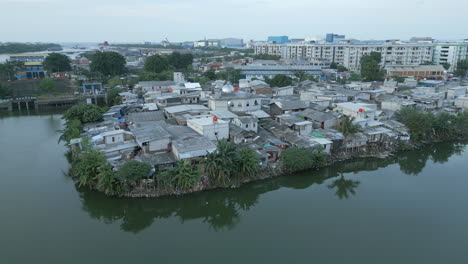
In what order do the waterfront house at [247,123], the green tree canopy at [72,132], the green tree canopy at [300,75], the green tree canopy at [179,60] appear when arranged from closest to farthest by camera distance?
the green tree canopy at [72,132]
the waterfront house at [247,123]
the green tree canopy at [300,75]
the green tree canopy at [179,60]

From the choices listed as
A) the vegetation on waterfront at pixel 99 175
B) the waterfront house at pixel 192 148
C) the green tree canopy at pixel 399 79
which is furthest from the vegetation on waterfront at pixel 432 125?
the vegetation on waterfront at pixel 99 175

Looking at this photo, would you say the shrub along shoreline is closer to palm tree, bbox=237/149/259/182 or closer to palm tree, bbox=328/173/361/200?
palm tree, bbox=237/149/259/182

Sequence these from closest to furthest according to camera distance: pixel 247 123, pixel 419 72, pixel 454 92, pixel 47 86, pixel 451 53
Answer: pixel 247 123, pixel 454 92, pixel 47 86, pixel 419 72, pixel 451 53

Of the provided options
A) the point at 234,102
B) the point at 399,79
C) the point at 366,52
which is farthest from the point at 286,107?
the point at 366,52

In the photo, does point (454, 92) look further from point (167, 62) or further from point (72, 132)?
point (167, 62)

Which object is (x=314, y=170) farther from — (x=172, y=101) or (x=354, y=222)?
(x=172, y=101)

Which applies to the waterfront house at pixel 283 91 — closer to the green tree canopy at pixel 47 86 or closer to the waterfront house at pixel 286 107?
the waterfront house at pixel 286 107

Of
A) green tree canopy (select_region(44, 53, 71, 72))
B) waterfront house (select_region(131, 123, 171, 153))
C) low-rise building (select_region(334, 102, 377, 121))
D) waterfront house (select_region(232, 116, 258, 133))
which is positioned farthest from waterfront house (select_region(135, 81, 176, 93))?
green tree canopy (select_region(44, 53, 71, 72))
